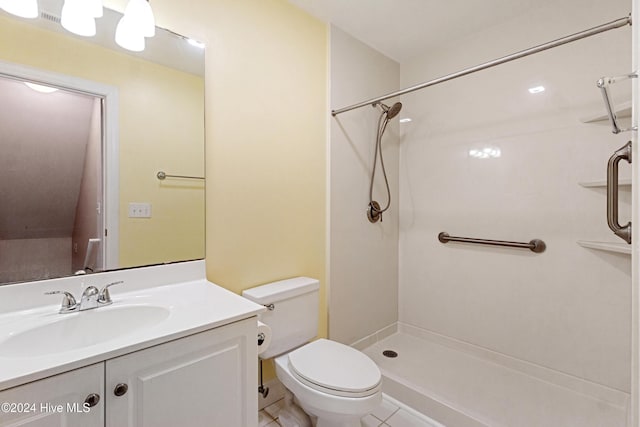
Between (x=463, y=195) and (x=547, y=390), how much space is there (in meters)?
1.33

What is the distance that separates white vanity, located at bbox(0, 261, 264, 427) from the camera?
73 centimetres

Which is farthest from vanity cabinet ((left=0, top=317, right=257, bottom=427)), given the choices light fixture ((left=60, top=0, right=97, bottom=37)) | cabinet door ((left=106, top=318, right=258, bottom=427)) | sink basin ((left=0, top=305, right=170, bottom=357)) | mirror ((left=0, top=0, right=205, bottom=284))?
light fixture ((left=60, top=0, right=97, bottom=37))

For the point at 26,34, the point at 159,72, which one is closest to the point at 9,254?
the point at 26,34

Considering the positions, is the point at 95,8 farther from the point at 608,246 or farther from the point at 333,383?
the point at 608,246

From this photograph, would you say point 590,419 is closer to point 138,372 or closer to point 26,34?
point 138,372

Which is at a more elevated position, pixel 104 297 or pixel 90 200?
pixel 90 200

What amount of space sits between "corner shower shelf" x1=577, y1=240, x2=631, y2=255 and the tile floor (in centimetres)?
128

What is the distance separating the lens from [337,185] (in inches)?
82.0

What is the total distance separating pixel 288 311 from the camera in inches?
63.9

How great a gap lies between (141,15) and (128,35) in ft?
0.32

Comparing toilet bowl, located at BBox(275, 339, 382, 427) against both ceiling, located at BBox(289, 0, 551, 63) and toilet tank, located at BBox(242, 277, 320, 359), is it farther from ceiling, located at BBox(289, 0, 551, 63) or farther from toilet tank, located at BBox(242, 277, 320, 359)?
ceiling, located at BBox(289, 0, 551, 63)

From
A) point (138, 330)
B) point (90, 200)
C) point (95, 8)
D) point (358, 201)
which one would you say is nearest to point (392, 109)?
point (358, 201)

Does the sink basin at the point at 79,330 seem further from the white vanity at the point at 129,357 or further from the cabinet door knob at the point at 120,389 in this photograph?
the cabinet door knob at the point at 120,389

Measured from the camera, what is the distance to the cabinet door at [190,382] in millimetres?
832
